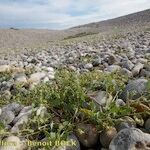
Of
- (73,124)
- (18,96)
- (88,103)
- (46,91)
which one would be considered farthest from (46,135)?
(18,96)

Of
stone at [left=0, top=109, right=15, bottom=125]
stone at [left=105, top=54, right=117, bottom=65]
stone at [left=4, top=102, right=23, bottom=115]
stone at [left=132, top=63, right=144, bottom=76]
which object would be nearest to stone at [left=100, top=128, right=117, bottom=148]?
stone at [left=0, top=109, right=15, bottom=125]

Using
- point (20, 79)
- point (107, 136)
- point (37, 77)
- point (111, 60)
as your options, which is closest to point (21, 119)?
point (107, 136)

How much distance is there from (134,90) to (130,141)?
0.95m

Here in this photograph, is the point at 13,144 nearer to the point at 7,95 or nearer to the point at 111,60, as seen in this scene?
the point at 7,95

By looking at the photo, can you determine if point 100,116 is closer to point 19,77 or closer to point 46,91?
point 46,91

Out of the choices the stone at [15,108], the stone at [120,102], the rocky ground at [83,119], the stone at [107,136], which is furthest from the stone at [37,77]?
the stone at [107,136]

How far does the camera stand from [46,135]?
3.28 m

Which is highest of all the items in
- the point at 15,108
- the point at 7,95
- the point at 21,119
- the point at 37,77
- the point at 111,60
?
the point at 21,119

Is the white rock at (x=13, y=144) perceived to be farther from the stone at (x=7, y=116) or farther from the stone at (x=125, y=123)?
the stone at (x=125, y=123)

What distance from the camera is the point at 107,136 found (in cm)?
323

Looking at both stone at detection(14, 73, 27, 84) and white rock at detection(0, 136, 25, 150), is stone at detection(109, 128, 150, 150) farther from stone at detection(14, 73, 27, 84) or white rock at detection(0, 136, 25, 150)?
stone at detection(14, 73, 27, 84)

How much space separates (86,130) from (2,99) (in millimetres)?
2173

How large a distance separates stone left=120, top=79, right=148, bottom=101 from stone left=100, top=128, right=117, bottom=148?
52cm

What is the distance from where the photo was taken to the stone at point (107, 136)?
3.22 m
